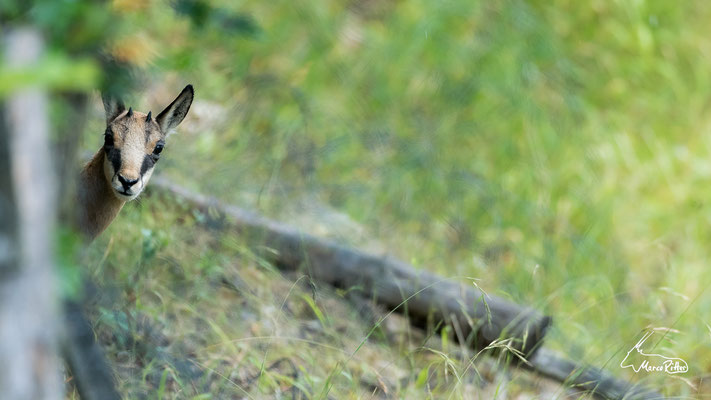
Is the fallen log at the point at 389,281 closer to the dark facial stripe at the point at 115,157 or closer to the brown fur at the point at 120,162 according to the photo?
the brown fur at the point at 120,162

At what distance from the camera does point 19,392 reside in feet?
3.14

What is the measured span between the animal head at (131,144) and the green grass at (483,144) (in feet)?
2.66

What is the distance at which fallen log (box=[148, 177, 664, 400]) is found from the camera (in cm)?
298

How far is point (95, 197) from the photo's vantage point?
236 cm

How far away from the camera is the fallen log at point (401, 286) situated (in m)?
2.98

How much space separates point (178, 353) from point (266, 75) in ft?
7.05

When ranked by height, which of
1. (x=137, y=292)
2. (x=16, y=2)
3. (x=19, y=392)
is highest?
(x=16, y=2)

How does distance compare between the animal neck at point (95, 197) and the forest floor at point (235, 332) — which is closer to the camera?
the animal neck at point (95, 197)

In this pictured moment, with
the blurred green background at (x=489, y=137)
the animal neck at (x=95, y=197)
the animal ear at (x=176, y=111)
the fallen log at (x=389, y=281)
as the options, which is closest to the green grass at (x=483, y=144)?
the blurred green background at (x=489, y=137)

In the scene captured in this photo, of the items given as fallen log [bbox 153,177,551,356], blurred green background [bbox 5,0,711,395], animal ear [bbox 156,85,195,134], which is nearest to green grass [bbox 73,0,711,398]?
blurred green background [bbox 5,0,711,395]

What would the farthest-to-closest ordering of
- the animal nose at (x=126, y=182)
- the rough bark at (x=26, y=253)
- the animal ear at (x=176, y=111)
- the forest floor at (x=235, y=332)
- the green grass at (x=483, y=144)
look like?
the green grass at (x=483, y=144), the forest floor at (x=235, y=332), the animal ear at (x=176, y=111), the animal nose at (x=126, y=182), the rough bark at (x=26, y=253)

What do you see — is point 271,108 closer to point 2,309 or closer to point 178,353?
point 178,353

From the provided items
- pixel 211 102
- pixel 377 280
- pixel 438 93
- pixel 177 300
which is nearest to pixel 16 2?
pixel 177 300

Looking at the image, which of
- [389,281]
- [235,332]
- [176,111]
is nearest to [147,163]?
[176,111]
